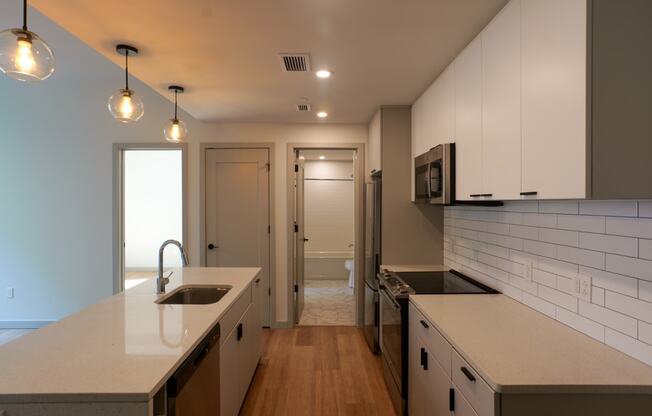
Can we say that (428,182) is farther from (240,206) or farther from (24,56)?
(240,206)

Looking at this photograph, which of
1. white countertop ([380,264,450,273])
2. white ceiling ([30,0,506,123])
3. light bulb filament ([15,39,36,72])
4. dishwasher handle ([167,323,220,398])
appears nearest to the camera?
dishwasher handle ([167,323,220,398])

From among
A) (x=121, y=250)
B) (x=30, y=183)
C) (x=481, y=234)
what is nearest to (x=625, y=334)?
(x=481, y=234)

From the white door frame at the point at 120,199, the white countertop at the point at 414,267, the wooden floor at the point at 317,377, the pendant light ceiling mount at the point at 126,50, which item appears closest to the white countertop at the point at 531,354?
the white countertop at the point at 414,267

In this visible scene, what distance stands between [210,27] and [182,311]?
59.8 inches

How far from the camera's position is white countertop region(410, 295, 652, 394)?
1.10m

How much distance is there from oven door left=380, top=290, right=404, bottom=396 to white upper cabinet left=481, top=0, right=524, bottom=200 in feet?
3.27

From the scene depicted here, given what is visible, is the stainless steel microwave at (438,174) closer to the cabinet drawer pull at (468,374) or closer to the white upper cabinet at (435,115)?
the white upper cabinet at (435,115)

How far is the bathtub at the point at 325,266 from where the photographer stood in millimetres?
6438

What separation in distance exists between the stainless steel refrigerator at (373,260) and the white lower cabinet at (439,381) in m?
1.08

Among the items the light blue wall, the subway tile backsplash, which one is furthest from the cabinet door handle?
the light blue wall

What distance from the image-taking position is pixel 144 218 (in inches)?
279

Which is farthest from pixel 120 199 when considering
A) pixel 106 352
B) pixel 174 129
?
pixel 106 352

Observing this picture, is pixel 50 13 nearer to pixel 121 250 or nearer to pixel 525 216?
pixel 525 216

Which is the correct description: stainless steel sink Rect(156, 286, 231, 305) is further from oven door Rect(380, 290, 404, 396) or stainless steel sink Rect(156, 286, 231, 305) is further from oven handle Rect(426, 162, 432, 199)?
oven handle Rect(426, 162, 432, 199)
